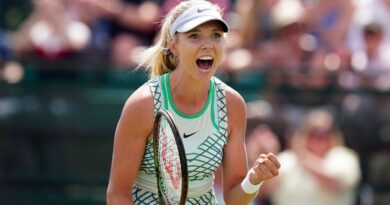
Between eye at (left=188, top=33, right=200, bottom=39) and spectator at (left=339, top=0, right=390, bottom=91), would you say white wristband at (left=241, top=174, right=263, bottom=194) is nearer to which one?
eye at (left=188, top=33, right=200, bottom=39)

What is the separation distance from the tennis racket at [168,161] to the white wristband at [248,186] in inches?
13.8

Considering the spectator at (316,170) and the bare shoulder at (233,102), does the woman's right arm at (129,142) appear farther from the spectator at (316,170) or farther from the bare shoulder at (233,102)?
the spectator at (316,170)

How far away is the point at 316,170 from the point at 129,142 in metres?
3.86

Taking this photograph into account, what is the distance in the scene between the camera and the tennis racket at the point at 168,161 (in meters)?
4.41

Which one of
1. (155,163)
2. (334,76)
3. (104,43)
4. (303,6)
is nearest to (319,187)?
(334,76)

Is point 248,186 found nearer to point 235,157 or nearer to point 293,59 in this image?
point 235,157

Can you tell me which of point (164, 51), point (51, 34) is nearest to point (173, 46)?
point (164, 51)

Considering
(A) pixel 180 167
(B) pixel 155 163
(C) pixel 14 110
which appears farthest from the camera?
(C) pixel 14 110

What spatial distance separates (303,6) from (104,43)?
1773 mm

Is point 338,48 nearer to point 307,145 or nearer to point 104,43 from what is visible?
point 307,145

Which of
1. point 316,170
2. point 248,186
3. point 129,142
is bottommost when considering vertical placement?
point 316,170

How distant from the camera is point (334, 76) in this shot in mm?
8797

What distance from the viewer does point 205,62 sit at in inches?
185

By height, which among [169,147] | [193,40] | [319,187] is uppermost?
[193,40]
